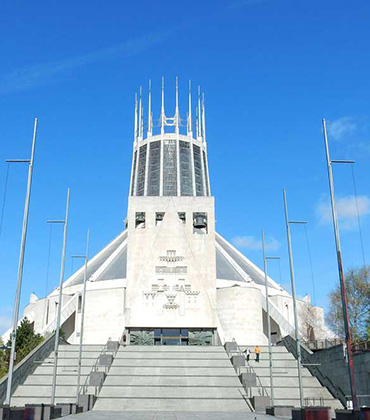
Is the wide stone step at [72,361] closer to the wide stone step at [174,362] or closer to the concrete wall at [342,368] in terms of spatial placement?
the wide stone step at [174,362]

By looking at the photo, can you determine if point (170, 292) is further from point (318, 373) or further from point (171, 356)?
point (318, 373)

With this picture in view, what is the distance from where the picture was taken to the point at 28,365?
2759 centimetres

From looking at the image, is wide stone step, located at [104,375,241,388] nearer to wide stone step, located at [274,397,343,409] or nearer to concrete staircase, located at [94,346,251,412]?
concrete staircase, located at [94,346,251,412]

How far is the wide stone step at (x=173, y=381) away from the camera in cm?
2639

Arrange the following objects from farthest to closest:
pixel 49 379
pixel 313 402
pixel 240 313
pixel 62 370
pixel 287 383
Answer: pixel 240 313, pixel 62 370, pixel 49 379, pixel 287 383, pixel 313 402

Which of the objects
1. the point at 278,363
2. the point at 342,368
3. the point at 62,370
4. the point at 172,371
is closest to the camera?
the point at 342,368

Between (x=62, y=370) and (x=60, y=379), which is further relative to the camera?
(x=62, y=370)

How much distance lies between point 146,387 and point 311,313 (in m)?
31.8

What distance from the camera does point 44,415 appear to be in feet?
50.6

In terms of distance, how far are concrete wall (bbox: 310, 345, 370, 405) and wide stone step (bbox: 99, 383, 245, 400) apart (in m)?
4.69

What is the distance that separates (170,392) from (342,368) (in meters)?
8.47

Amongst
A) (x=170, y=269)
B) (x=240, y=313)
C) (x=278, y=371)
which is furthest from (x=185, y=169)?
(x=278, y=371)

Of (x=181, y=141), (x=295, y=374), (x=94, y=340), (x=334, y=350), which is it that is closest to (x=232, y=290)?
(x=94, y=340)

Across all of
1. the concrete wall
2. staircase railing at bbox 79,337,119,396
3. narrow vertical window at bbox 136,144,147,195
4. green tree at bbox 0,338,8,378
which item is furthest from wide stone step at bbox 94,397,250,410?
narrow vertical window at bbox 136,144,147,195
